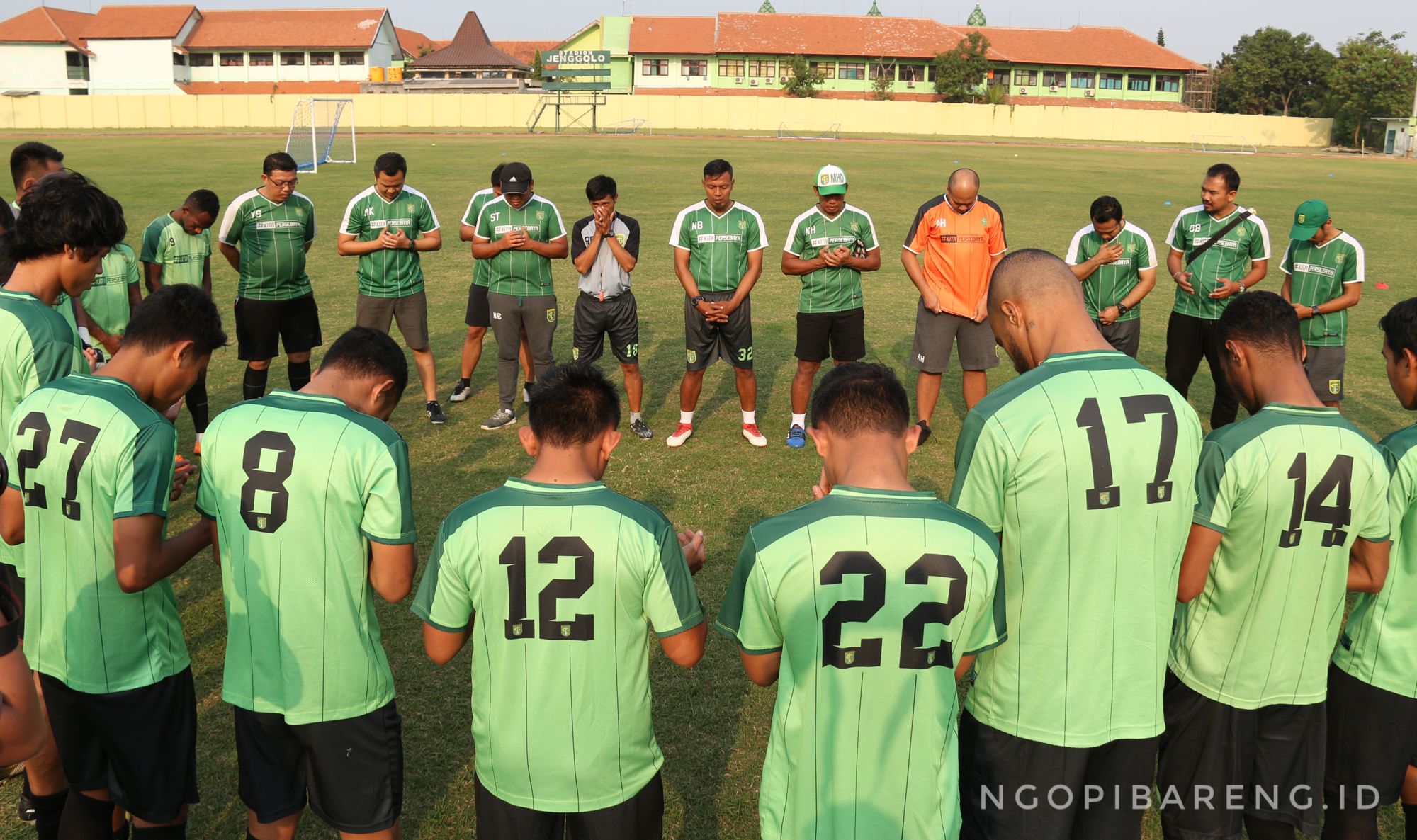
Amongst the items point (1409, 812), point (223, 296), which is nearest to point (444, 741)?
point (1409, 812)

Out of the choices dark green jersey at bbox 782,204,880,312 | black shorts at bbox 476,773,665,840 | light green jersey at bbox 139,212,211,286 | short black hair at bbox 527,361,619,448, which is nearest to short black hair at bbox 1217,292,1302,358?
short black hair at bbox 527,361,619,448

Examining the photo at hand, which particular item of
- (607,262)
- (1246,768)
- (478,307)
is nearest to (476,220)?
(478,307)

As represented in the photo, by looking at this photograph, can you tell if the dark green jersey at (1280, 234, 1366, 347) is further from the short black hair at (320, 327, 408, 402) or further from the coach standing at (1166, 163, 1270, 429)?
the short black hair at (320, 327, 408, 402)

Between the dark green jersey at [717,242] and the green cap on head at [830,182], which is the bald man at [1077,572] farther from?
the dark green jersey at [717,242]

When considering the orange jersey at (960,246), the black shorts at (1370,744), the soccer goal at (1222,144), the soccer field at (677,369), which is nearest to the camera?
the black shorts at (1370,744)

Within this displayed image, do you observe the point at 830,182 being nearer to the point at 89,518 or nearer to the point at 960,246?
the point at 960,246

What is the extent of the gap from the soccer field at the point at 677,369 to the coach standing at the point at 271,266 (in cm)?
122

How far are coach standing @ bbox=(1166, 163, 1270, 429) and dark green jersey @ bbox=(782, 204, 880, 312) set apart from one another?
119 inches

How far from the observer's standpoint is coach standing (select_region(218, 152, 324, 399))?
9.20 meters

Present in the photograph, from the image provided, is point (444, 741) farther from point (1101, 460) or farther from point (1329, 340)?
point (1329, 340)

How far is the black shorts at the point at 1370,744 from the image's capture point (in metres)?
3.82

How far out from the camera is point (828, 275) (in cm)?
957

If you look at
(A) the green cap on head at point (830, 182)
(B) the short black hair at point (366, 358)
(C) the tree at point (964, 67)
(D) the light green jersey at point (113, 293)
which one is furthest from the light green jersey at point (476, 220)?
(C) the tree at point (964, 67)

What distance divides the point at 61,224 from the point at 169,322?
3.65 ft
